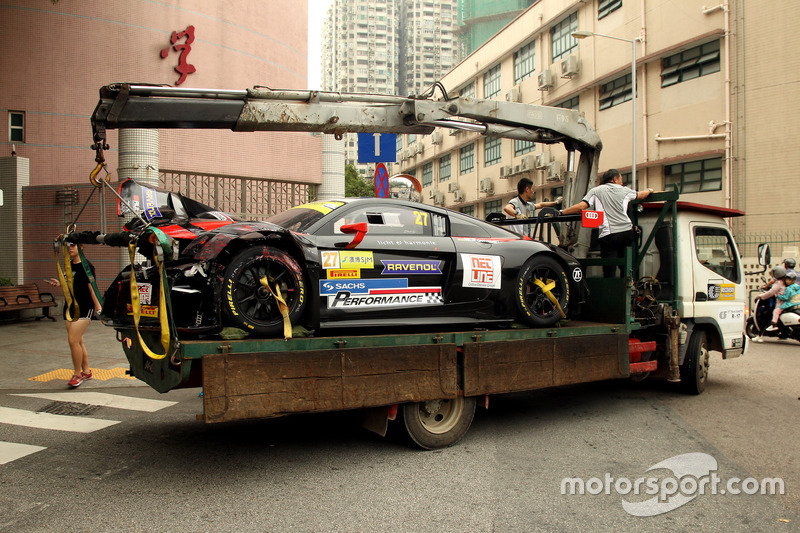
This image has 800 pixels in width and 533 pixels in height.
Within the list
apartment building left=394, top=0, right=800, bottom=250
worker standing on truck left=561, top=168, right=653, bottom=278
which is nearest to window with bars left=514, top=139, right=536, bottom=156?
apartment building left=394, top=0, right=800, bottom=250

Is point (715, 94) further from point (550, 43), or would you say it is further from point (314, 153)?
point (314, 153)

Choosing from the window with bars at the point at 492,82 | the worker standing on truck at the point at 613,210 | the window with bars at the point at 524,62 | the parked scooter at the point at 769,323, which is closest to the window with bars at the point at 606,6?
the window with bars at the point at 524,62

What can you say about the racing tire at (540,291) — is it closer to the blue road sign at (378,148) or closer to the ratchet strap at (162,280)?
the ratchet strap at (162,280)

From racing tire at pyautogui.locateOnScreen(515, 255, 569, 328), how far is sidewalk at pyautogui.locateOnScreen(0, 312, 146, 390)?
5.40 metres

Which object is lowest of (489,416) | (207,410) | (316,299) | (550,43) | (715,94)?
(489,416)

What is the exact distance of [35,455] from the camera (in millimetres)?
4980

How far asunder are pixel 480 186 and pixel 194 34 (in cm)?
2265

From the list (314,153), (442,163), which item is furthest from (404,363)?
(442,163)

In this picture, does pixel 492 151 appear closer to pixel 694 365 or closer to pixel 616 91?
pixel 616 91

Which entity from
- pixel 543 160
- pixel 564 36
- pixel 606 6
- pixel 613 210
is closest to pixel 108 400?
→ pixel 613 210

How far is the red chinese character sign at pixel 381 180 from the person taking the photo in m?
9.26

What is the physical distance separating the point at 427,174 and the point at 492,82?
1214cm

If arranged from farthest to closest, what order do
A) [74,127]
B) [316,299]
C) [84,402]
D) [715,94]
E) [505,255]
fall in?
[715,94] → [74,127] → [84,402] → [505,255] → [316,299]

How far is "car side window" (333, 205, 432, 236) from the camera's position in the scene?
5445 millimetres
